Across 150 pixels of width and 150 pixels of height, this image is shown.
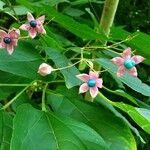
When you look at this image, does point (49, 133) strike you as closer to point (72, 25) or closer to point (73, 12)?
point (72, 25)

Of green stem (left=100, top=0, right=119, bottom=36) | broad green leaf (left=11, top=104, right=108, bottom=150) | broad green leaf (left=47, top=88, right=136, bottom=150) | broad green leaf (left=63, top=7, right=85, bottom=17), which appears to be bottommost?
broad green leaf (left=63, top=7, right=85, bottom=17)

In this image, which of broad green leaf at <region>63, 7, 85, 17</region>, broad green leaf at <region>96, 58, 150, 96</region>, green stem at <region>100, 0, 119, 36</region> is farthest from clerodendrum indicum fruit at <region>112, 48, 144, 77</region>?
broad green leaf at <region>63, 7, 85, 17</region>

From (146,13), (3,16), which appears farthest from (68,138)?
(146,13)

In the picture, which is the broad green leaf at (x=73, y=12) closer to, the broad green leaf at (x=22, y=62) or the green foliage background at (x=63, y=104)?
the green foliage background at (x=63, y=104)

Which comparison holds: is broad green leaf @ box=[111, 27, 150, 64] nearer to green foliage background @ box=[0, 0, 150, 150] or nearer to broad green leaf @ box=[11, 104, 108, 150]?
green foliage background @ box=[0, 0, 150, 150]

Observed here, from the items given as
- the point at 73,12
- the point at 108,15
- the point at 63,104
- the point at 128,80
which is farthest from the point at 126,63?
the point at 73,12

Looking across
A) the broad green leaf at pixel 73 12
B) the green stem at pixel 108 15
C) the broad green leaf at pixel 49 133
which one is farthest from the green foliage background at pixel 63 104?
the broad green leaf at pixel 73 12
